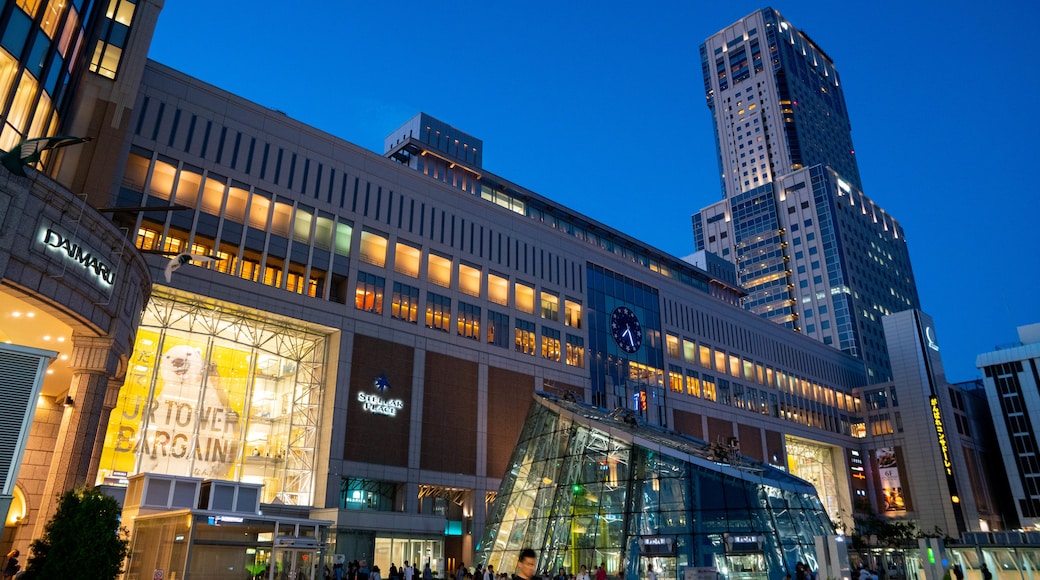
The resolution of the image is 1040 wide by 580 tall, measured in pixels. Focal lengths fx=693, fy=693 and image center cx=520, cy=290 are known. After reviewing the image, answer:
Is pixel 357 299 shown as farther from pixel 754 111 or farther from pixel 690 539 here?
pixel 754 111

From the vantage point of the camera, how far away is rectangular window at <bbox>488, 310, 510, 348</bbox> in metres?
56.2

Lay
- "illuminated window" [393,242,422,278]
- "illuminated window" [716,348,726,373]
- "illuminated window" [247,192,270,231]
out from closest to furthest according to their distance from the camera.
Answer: "illuminated window" [247,192,270,231] → "illuminated window" [393,242,422,278] → "illuminated window" [716,348,726,373]

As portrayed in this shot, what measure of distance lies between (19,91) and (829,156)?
166378mm

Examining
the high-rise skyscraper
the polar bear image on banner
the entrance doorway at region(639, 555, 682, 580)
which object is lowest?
the entrance doorway at region(639, 555, 682, 580)

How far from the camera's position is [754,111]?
16500cm

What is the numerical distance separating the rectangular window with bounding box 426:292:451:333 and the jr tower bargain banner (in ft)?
→ 45.2

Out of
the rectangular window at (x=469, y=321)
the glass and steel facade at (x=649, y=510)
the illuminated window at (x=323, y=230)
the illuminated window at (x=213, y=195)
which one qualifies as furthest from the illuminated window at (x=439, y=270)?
the glass and steel facade at (x=649, y=510)

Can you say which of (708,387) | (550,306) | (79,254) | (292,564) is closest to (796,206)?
(708,387)

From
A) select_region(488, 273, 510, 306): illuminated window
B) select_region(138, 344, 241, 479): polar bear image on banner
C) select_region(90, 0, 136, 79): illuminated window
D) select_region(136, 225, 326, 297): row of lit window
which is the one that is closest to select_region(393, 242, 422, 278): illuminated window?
select_region(136, 225, 326, 297): row of lit window

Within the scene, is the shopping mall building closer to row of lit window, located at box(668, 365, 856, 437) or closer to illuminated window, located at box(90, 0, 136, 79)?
illuminated window, located at box(90, 0, 136, 79)

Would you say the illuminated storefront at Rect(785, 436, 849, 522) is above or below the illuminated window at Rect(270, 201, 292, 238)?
below

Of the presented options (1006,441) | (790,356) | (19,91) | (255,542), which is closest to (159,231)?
(19,91)

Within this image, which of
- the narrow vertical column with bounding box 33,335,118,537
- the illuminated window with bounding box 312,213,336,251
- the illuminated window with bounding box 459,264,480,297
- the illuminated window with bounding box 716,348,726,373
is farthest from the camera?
the illuminated window with bounding box 716,348,726,373

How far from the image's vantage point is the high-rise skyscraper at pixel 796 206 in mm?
132000
